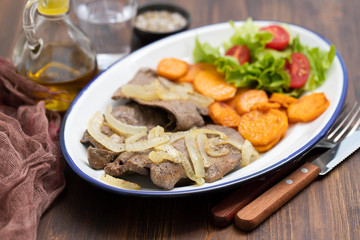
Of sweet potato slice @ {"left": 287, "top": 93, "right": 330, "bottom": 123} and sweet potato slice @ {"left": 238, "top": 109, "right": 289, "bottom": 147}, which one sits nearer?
sweet potato slice @ {"left": 238, "top": 109, "right": 289, "bottom": 147}

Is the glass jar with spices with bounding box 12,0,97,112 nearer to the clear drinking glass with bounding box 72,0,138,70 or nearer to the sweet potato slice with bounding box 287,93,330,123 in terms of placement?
the clear drinking glass with bounding box 72,0,138,70

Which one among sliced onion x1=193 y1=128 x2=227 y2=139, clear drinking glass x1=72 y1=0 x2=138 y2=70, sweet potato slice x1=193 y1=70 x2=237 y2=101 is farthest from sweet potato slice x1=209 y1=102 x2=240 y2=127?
clear drinking glass x1=72 y1=0 x2=138 y2=70

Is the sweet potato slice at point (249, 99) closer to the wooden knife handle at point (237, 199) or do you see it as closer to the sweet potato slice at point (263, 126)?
the sweet potato slice at point (263, 126)

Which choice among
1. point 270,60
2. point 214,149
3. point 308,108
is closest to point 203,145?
point 214,149

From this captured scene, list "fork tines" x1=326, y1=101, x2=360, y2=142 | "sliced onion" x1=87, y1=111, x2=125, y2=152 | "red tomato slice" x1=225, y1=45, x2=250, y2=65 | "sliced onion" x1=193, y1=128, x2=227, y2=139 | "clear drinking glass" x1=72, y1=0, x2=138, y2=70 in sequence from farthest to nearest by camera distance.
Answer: "clear drinking glass" x1=72, y1=0, x2=138, y2=70 < "red tomato slice" x1=225, y1=45, x2=250, y2=65 < "fork tines" x1=326, y1=101, x2=360, y2=142 < "sliced onion" x1=193, y1=128, x2=227, y2=139 < "sliced onion" x1=87, y1=111, x2=125, y2=152

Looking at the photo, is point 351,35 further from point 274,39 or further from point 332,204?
point 332,204

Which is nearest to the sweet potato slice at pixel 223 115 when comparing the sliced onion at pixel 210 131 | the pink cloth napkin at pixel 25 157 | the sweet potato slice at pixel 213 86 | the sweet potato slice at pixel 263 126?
the sweet potato slice at pixel 263 126
